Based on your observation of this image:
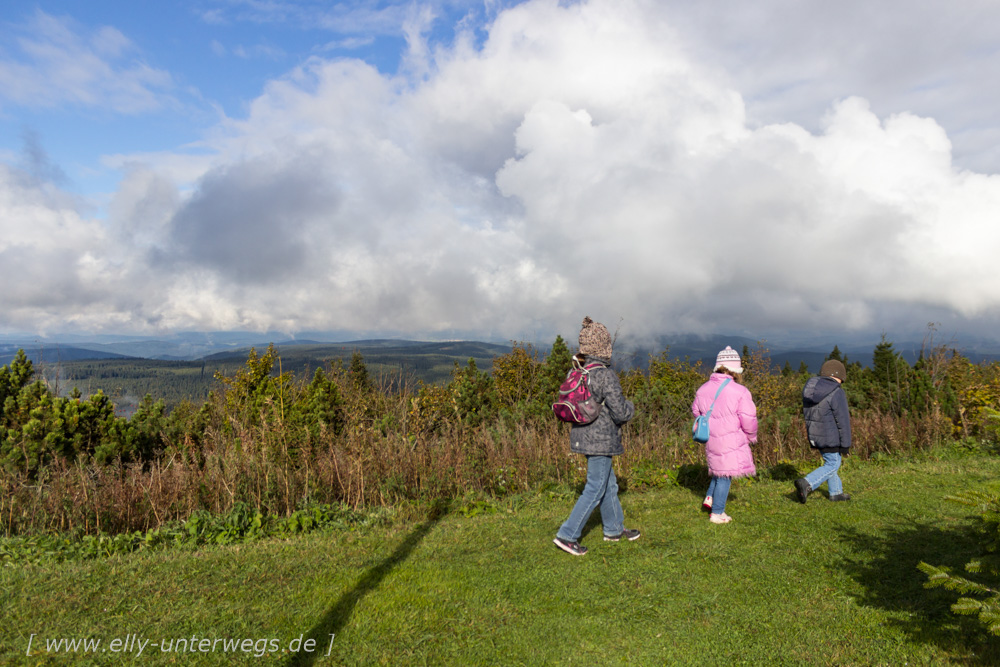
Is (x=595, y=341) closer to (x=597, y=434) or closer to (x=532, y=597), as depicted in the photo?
(x=597, y=434)

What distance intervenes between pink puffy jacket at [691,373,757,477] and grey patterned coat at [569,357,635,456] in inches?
56.8

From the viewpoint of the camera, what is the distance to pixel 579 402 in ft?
16.1

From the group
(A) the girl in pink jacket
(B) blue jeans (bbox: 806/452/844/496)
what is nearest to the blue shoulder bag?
(A) the girl in pink jacket

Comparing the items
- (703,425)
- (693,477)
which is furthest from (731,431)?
(693,477)

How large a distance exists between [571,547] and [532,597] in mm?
963

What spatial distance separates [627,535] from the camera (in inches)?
212

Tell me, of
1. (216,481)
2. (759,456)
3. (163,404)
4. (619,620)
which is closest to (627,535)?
(619,620)

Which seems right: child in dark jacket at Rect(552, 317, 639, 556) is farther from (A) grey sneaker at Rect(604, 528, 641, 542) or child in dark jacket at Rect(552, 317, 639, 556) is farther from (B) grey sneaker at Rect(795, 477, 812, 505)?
(B) grey sneaker at Rect(795, 477, 812, 505)

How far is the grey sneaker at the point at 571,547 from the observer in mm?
4992

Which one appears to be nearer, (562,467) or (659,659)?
(659,659)

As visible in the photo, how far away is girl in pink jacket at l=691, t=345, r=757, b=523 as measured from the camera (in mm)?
5691

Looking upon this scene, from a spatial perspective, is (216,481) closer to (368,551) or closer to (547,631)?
(368,551)

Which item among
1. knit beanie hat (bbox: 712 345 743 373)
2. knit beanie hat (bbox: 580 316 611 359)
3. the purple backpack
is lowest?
the purple backpack

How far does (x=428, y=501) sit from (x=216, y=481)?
2.57 m
